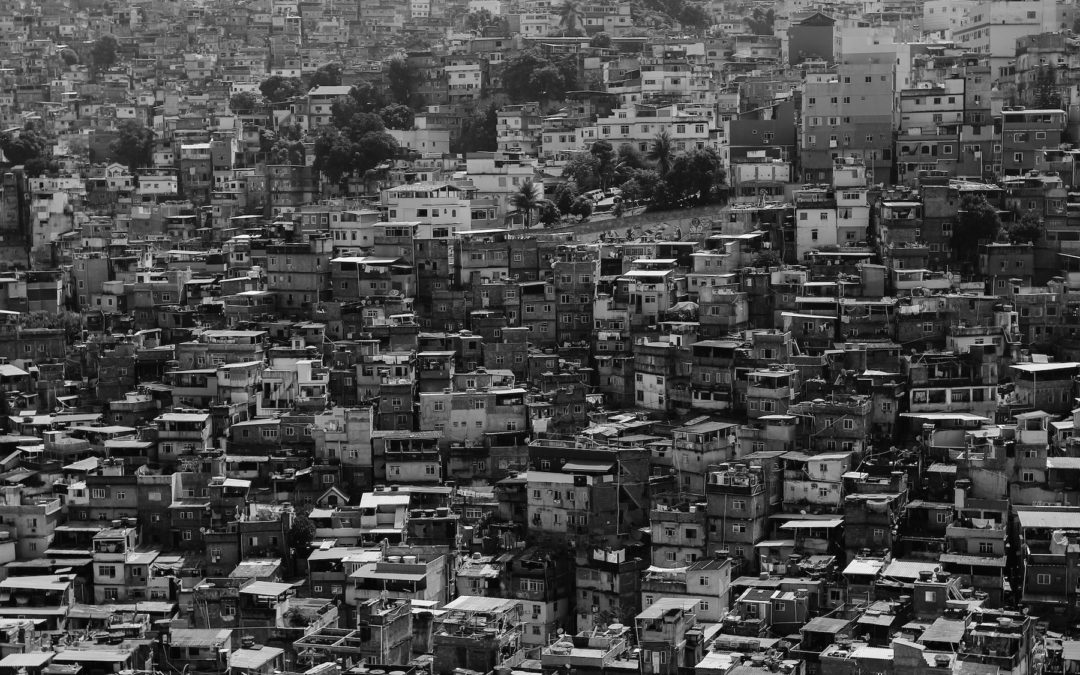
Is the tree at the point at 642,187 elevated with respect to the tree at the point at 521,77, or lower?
lower

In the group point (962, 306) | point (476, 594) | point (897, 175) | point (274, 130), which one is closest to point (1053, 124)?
point (897, 175)

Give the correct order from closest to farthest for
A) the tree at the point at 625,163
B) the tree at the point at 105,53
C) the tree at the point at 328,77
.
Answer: the tree at the point at 625,163 → the tree at the point at 328,77 → the tree at the point at 105,53

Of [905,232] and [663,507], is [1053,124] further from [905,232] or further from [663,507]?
[663,507]

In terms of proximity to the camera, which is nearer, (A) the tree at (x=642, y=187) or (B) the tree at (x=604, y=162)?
(A) the tree at (x=642, y=187)

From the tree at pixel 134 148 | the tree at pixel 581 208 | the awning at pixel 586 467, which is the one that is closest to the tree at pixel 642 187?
the tree at pixel 581 208

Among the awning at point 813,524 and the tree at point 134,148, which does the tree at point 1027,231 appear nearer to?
the awning at point 813,524

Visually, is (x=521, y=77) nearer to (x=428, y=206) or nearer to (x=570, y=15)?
(x=570, y=15)

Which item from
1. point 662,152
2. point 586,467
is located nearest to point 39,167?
point 662,152
